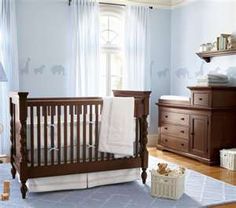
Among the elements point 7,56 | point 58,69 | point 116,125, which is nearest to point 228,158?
point 116,125

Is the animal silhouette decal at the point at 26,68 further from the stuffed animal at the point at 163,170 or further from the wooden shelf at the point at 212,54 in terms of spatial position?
the stuffed animal at the point at 163,170

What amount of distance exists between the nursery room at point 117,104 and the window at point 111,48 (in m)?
0.02

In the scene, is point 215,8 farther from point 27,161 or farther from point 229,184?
point 27,161

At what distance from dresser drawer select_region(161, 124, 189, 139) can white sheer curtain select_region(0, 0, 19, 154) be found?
241 centimetres

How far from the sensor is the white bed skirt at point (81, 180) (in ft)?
10.3

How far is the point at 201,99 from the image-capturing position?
457 cm

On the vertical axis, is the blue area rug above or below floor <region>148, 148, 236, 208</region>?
above

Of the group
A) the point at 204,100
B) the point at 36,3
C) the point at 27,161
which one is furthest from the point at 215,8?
the point at 27,161

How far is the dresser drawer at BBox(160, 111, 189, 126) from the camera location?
4946 millimetres

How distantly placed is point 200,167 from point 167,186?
1.42m

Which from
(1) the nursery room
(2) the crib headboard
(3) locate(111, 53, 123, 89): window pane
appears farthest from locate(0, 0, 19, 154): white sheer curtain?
(3) locate(111, 53, 123, 89): window pane

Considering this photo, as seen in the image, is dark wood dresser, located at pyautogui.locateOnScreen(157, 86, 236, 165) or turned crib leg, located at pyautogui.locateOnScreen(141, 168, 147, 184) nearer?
turned crib leg, located at pyautogui.locateOnScreen(141, 168, 147, 184)

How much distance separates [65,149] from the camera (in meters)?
3.22

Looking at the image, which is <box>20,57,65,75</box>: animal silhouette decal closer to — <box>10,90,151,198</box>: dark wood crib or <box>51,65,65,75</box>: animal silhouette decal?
<box>51,65,65,75</box>: animal silhouette decal
